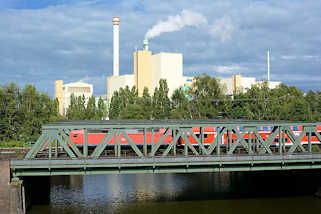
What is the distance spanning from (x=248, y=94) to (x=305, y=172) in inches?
2395

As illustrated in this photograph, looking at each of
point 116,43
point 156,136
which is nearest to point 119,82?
point 116,43

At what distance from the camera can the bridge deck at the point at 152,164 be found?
3547 cm

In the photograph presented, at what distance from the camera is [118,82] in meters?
156

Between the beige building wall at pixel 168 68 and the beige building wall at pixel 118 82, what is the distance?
12311 millimetres

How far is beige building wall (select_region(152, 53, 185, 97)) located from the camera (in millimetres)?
137750

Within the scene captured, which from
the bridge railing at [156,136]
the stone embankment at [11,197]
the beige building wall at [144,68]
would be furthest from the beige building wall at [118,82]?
the stone embankment at [11,197]

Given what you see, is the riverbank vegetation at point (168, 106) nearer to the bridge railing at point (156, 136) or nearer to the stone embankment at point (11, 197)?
the bridge railing at point (156, 136)

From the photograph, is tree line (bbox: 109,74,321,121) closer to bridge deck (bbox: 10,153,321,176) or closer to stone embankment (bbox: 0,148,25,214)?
bridge deck (bbox: 10,153,321,176)

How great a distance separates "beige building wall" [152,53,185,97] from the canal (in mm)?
81029

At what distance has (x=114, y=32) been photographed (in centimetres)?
17362

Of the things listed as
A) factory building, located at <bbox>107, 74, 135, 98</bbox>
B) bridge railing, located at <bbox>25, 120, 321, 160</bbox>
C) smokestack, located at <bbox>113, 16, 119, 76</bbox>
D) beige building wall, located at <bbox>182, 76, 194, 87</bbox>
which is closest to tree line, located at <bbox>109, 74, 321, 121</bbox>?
beige building wall, located at <bbox>182, 76, 194, 87</bbox>

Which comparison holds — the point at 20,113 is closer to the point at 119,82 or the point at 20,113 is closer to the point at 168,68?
the point at 168,68

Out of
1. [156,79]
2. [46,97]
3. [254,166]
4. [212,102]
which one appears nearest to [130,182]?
[254,166]

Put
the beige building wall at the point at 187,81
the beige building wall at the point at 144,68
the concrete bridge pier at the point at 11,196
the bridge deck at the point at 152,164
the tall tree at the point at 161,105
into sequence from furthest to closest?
the beige building wall at the point at 187,81 < the beige building wall at the point at 144,68 < the tall tree at the point at 161,105 < the bridge deck at the point at 152,164 < the concrete bridge pier at the point at 11,196
